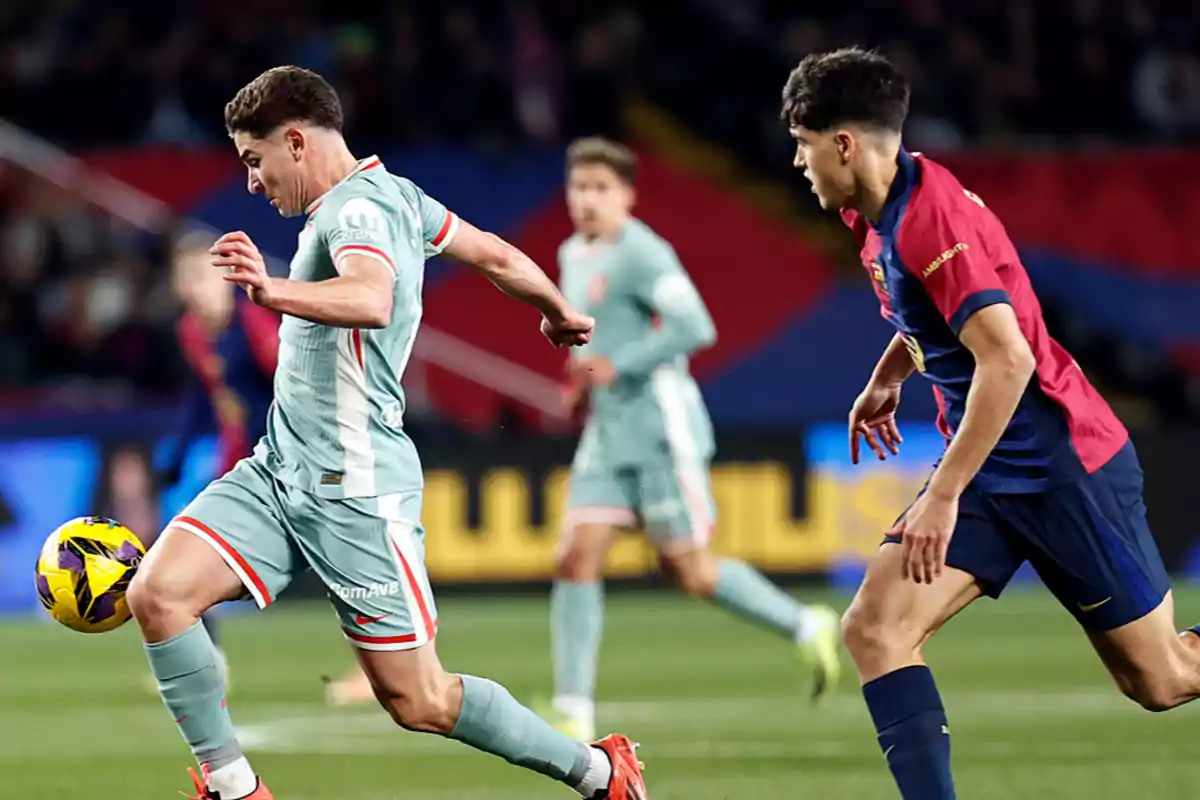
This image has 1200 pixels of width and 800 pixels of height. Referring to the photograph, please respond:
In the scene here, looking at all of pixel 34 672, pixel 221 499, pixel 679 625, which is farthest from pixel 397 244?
pixel 679 625

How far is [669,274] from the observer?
9.48 m

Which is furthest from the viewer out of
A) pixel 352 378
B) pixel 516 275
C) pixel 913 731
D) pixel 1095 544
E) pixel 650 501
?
pixel 650 501

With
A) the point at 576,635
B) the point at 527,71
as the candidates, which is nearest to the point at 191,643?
the point at 576,635

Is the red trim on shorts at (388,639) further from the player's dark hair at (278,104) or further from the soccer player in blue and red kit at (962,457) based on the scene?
the player's dark hair at (278,104)

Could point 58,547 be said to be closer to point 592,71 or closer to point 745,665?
point 745,665

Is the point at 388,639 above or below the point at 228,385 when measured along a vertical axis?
below

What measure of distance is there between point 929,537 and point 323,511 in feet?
5.48

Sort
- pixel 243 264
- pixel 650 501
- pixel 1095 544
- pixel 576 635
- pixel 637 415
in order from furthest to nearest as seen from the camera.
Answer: pixel 637 415 → pixel 650 501 → pixel 576 635 → pixel 1095 544 → pixel 243 264

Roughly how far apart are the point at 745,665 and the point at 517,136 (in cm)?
994

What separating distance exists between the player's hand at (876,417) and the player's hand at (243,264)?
1.95m

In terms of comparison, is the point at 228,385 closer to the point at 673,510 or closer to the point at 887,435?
the point at 673,510

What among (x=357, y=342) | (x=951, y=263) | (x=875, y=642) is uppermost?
(x=357, y=342)

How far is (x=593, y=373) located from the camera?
29.9 feet

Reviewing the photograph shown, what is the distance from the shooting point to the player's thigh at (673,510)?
31.3 feet
